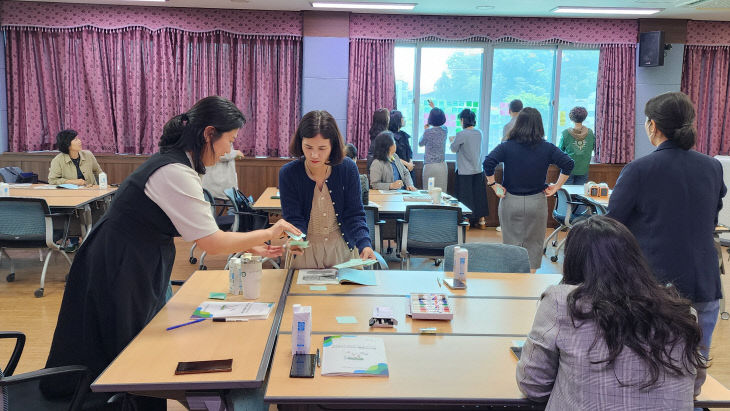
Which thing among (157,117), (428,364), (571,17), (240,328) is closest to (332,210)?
(240,328)

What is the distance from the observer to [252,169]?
8.83m

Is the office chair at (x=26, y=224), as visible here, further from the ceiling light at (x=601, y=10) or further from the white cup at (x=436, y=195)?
the ceiling light at (x=601, y=10)

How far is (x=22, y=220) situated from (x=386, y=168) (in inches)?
139

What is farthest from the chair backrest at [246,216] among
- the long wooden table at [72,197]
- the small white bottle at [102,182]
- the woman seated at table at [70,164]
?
the woman seated at table at [70,164]

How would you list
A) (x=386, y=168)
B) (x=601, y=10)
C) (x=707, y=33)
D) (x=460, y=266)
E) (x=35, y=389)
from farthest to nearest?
1. (x=707, y=33)
2. (x=601, y=10)
3. (x=386, y=168)
4. (x=460, y=266)
5. (x=35, y=389)

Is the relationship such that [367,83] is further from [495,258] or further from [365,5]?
[495,258]

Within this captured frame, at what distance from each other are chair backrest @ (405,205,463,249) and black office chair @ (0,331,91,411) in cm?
319

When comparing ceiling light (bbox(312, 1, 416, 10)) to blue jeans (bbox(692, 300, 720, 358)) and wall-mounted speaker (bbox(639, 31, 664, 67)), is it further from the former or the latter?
blue jeans (bbox(692, 300, 720, 358))

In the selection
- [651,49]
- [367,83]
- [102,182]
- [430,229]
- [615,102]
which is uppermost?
[651,49]

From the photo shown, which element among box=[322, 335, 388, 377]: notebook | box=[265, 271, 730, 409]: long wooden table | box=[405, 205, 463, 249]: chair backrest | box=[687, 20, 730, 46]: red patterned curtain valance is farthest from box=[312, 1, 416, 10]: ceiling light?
box=[322, 335, 388, 377]: notebook

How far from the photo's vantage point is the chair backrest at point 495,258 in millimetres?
3486

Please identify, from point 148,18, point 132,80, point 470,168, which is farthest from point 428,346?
point 148,18

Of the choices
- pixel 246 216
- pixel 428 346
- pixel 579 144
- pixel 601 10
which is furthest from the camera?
pixel 579 144

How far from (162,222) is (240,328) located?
524 millimetres
